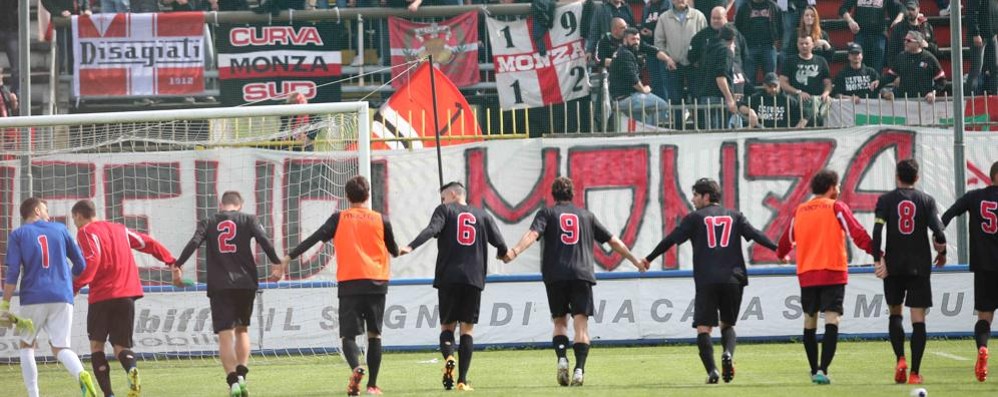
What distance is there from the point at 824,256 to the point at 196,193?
1031 centimetres

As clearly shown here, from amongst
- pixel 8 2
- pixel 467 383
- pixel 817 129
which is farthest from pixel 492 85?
pixel 467 383

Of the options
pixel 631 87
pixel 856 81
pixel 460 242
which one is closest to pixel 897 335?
pixel 460 242

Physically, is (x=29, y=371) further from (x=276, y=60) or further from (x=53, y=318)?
(x=276, y=60)

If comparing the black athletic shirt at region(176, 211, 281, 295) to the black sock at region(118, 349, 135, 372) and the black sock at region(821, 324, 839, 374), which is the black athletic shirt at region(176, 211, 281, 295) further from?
the black sock at region(821, 324, 839, 374)

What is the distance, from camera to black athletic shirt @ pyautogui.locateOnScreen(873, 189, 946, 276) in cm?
1138

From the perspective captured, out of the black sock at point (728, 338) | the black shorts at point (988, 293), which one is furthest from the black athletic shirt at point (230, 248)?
the black shorts at point (988, 293)

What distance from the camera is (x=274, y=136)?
16.7 metres

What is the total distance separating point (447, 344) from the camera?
11398 mm

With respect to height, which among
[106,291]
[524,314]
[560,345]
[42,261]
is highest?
[42,261]

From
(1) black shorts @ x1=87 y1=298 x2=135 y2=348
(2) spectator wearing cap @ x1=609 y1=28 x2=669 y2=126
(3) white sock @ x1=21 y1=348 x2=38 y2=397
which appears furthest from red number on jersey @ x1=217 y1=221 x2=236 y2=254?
(2) spectator wearing cap @ x1=609 y1=28 x2=669 y2=126

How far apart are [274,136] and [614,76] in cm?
533

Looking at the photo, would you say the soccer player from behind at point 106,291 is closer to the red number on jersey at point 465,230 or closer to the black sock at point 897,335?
the red number on jersey at point 465,230

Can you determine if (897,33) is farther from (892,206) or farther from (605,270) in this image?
(892,206)

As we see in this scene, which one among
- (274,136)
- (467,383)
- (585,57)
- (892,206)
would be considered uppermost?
(585,57)
